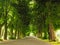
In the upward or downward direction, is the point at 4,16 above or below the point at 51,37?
above

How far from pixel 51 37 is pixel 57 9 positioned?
222 inches

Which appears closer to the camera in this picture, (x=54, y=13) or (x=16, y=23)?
(x=54, y=13)

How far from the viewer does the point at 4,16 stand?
3806 cm

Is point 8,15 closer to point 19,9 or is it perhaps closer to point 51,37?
point 19,9

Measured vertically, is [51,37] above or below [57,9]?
below

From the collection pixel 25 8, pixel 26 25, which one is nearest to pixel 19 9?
pixel 25 8

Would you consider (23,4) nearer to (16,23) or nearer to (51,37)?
(16,23)

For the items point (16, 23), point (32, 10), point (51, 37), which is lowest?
point (51, 37)

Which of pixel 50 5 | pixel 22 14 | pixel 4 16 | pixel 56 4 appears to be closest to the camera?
pixel 56 4

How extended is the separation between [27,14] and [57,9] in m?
16.3

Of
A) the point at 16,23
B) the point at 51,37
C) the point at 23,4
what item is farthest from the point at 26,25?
the point at 51,37

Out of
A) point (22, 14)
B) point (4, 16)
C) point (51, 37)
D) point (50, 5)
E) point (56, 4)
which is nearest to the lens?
point (56, 4)

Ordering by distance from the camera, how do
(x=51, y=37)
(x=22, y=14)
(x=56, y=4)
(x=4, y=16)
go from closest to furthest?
(x=56, y=4)
(x=51, y=37)
(x=4, y=16)
(x=22, y=14)

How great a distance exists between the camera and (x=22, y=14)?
134 feet
